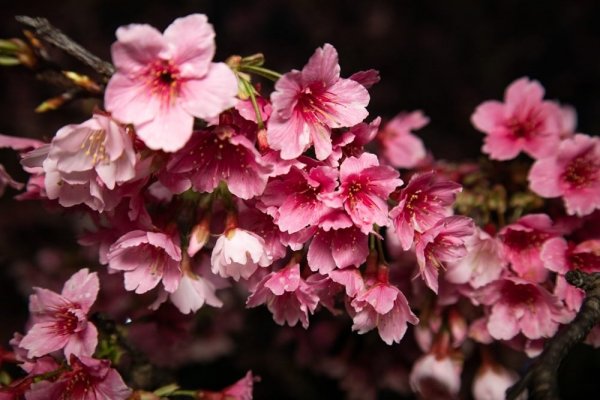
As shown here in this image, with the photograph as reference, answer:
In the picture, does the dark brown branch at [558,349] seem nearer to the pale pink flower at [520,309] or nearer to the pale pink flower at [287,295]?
the pale pink flower at [520,309]

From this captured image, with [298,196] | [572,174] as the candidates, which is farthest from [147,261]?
[572,174]

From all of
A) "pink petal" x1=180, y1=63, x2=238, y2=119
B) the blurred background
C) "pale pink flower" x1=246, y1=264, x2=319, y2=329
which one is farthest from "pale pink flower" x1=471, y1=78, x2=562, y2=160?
the blurred background

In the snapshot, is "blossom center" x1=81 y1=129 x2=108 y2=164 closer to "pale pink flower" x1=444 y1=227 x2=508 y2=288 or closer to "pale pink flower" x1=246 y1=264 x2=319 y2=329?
"pale pink flower" x1=246 y1=264 x2=319 y2=329

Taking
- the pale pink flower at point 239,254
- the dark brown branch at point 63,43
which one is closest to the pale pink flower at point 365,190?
the pale pink flower at point 239,254

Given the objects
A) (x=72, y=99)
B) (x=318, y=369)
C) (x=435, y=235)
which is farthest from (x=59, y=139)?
(x=318, y=369)

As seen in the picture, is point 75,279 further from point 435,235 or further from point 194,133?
point 435,235

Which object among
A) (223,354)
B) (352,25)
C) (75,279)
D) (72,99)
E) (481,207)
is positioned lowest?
(223,354)
